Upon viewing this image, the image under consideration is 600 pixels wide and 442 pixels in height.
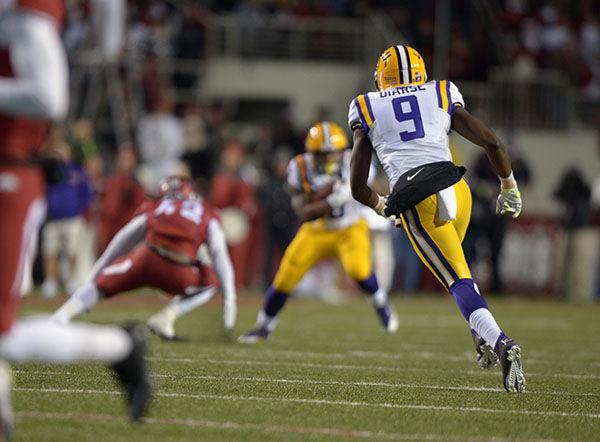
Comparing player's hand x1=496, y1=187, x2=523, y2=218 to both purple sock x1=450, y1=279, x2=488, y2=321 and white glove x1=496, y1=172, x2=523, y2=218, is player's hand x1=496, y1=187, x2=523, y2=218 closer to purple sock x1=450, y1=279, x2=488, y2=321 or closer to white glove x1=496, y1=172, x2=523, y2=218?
white glove x1=496, y1=172, x2=523, y2=218

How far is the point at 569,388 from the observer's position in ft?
22.4

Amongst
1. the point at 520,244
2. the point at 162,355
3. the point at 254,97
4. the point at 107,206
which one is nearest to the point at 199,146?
the point at 107,206

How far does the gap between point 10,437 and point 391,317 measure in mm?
6327

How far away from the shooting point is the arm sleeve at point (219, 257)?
351 inches

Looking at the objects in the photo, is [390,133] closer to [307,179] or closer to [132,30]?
[307,179]

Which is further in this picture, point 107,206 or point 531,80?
point 531,80

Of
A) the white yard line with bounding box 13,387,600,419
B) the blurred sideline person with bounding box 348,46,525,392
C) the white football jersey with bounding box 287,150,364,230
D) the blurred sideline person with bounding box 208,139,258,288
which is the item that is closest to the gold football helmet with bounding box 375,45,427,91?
the blurred sideline person with bounding box 348,46,525,392

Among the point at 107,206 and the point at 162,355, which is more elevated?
the point at 162,355

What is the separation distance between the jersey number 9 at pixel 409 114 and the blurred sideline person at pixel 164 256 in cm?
241

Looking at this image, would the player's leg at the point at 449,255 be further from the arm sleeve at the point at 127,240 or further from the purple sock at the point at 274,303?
the purple sock at the point at 274,303

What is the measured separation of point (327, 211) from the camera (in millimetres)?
9930

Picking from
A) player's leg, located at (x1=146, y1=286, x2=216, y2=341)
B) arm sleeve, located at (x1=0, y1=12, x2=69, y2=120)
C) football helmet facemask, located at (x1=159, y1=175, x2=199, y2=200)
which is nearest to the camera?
arm sleeve, located at (x1=0, y1=12, x2=69, y2=120)

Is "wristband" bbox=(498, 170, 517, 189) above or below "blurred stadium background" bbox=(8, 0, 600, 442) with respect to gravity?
above

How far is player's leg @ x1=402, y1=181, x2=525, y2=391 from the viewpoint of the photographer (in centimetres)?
654
